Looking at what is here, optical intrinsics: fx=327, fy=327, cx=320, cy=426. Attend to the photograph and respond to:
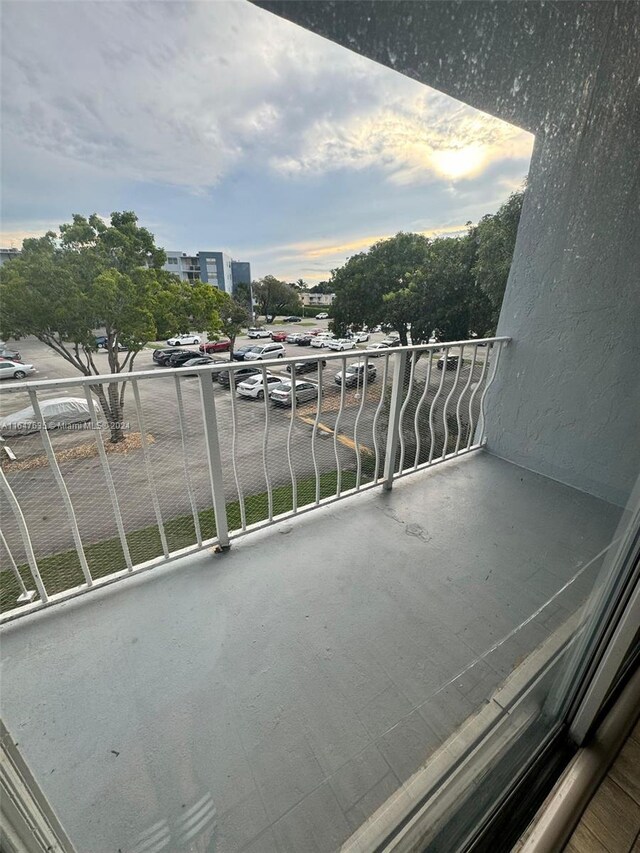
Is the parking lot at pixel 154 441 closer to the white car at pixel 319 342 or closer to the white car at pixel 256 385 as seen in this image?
the white car at pixel 256 385

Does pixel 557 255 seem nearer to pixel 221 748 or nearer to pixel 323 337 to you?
pixel 323 337

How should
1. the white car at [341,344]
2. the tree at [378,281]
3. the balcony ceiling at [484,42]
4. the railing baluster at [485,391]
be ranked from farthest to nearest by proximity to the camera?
the tree at [378,281], the railing baluster at [485,391], the white car at [341,344], the balcony ceiling at [484,42]

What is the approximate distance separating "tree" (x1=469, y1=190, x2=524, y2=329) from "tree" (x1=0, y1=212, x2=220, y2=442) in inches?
86.1

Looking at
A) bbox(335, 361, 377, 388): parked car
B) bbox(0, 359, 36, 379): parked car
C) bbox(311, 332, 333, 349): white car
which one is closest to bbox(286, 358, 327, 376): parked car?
bbox(335, 361, 377, 388): parked car

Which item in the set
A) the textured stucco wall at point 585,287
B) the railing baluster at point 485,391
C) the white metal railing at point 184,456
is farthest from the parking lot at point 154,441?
the textured stucco wall at point 585,287

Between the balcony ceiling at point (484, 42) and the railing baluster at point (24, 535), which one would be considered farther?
the balcony ceiling at point (484, 42)

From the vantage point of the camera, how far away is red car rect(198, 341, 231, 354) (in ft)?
7.65

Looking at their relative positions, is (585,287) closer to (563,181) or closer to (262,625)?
(563,181)

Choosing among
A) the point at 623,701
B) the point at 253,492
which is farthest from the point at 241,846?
the point at 253,492

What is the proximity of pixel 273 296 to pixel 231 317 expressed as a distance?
0.51 m

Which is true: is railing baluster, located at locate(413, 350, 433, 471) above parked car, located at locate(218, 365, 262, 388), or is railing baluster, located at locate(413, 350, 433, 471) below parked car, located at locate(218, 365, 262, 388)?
below

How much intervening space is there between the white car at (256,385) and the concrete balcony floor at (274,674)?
0.74 m

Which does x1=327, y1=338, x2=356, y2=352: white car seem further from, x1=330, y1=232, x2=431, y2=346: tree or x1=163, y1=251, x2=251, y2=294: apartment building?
x1=163, y1=251, x2=251, y2=294: apartment building

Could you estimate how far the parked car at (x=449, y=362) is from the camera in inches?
86.8
